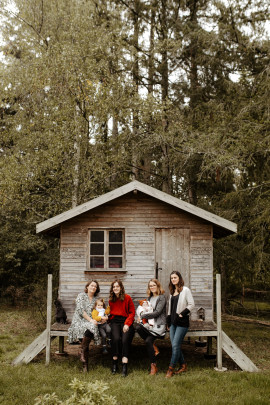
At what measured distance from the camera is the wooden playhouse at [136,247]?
28.6 ft

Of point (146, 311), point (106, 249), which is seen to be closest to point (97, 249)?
point (106, 249)

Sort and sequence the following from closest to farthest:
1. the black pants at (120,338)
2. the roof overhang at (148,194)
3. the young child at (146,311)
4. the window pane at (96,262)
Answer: the black pants at (120,338) → the young child at (146,311) → the roof overhang at (148,194) → the window pane at (96,262)

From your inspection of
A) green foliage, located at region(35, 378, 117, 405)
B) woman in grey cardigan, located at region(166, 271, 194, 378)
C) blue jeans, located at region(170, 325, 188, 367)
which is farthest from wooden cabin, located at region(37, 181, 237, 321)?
green foliage, located at region(35, 378, 117, 405)

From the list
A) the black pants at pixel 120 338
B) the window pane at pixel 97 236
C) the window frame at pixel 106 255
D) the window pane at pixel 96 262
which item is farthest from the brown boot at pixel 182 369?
the window pane at pixel 97 236

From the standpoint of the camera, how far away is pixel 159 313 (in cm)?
763

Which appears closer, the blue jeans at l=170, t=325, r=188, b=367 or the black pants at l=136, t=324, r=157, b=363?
the blue jeans at l=170, t=325, r=188, b=367

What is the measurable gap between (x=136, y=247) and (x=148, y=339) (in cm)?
210

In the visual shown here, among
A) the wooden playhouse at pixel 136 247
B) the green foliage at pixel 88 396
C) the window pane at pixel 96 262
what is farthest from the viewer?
the window pane at pixel 96 262

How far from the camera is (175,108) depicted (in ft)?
52.5

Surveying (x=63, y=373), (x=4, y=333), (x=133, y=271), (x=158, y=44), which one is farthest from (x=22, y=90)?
(x=63, y=373)

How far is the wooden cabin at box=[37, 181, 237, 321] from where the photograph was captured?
872cm

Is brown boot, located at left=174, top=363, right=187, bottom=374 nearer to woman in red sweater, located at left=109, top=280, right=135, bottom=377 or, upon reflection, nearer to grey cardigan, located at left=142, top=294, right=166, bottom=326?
grey cardigan, located at left=142, top=294, right=166, bottom=326

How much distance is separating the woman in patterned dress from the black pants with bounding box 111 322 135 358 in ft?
0.98

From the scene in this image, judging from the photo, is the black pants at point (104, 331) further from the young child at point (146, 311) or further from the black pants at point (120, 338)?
the young child at point (146, 311)
